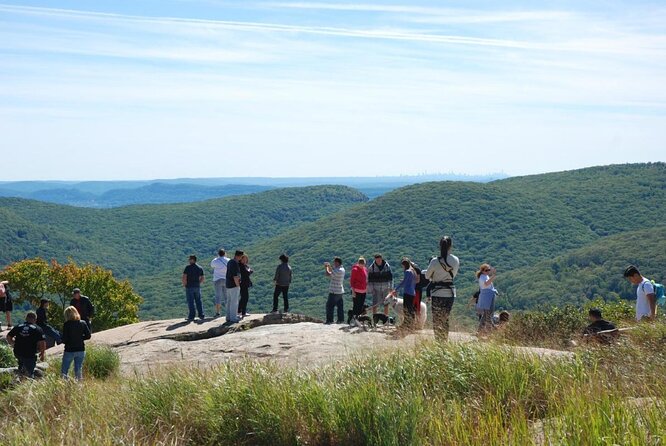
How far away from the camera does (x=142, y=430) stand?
713 centimetres

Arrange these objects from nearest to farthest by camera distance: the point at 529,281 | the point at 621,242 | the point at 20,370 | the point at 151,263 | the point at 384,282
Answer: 1. the point at 20,370
2. the point at 384,282
3. the point at 529,281
4. the point at 621,242
5. the point at 151,263

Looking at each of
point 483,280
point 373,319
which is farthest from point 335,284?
point 483,280

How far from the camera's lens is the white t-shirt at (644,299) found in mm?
11359

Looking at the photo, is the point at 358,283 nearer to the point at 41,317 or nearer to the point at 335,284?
the point at 335,284

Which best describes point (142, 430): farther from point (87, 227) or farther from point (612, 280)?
point (87, 227)

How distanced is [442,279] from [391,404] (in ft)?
18.1

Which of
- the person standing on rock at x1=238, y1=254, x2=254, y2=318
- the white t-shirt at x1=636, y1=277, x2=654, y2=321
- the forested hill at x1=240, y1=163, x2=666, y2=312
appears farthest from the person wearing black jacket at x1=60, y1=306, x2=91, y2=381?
the forested hill at x1=240, y1=163, x2=666, y2=312

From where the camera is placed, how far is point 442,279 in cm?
1178

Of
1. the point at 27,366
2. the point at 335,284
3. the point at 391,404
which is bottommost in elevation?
the point at 27,366

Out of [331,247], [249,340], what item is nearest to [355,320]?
[249,340]

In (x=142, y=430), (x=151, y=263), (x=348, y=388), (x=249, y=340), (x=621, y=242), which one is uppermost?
(x=348, y=388)

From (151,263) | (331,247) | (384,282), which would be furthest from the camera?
(151,263)

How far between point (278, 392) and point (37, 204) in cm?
20901

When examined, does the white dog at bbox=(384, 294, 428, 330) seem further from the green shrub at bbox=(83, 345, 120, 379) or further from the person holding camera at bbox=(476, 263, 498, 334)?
the green shrub at bbox=(83, 345, 120, 379)
